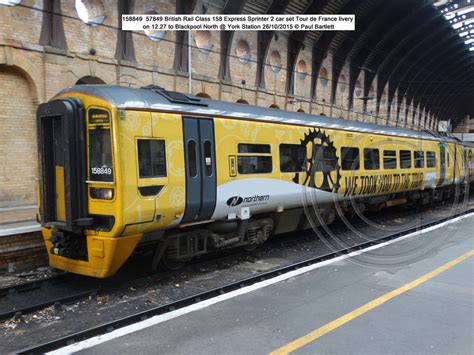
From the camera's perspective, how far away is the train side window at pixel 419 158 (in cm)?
1480

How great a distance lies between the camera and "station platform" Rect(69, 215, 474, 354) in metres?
4.57

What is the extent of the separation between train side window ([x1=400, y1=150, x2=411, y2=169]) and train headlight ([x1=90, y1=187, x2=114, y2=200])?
10.4m

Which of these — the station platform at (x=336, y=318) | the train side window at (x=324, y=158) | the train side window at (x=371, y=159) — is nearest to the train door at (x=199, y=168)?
the station platform at (x=336, y=318)

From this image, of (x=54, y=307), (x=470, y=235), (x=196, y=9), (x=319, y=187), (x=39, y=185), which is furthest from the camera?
(x=196, y=9)

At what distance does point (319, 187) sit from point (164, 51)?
30.5 feet

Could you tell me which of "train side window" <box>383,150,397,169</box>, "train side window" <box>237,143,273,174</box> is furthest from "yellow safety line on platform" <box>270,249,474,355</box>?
"train side window" <box>383,150,397,169</box>

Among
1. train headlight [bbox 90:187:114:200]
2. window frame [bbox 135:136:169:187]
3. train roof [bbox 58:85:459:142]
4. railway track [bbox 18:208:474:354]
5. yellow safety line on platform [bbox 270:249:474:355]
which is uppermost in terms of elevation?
train roof [bbox 58:85:459:142]

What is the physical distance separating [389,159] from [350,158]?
247 cm

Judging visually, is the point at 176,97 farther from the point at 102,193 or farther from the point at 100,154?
the point at 102,193

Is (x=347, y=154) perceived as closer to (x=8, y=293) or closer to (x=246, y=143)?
(x=246, y=143)

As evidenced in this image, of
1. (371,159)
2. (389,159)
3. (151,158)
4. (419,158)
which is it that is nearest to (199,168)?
(151,158)

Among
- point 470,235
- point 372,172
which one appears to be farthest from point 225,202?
point 470,235

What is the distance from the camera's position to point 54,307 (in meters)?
5.93

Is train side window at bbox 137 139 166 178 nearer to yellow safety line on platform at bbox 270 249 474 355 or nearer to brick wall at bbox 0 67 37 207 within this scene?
yellow safety line on platform at bbox 270 249 474 355
